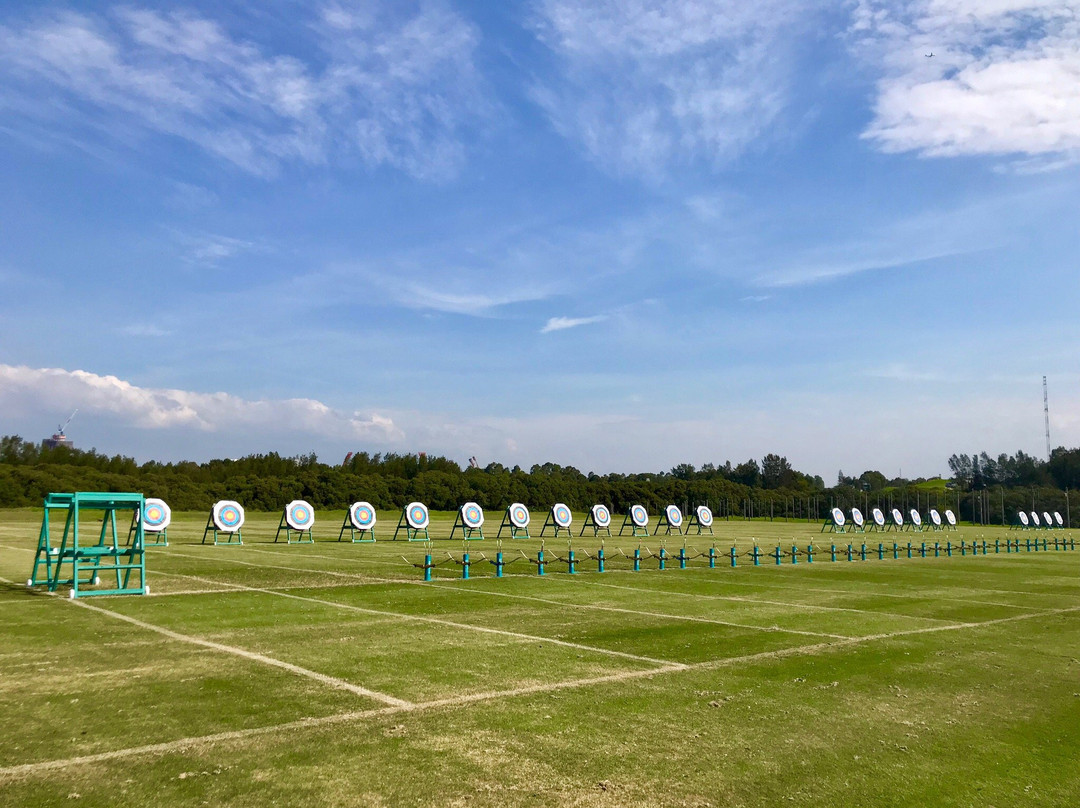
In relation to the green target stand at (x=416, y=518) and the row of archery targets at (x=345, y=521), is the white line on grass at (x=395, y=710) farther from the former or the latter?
the green target stand at (x=416, y=518)

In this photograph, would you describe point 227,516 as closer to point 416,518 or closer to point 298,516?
point 298,516

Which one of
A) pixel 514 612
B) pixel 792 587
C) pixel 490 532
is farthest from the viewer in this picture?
pixel 490 532

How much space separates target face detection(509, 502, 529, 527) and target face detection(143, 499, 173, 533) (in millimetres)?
16670

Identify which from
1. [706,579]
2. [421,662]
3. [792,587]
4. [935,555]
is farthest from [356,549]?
[935,555]

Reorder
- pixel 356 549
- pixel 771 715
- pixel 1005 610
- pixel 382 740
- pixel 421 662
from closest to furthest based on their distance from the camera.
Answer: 1. pixel 382 740
2. pixel 771 715
3. pixel 421 662
4. pixel 1005 610
5. pixel 356 549

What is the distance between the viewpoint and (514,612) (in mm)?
15141

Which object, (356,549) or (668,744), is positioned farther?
(356,549)

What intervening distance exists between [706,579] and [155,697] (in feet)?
54.2

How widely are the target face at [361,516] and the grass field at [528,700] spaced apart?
61.8 feet

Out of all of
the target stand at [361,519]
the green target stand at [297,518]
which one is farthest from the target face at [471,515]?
the green target stand at [297,518]

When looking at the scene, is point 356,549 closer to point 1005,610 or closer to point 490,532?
point 490,532

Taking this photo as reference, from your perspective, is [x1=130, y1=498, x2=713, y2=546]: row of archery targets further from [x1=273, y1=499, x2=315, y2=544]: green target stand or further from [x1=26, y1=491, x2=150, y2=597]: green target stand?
[x1=26, y1=491, x2=150, y2=597]: green target stand

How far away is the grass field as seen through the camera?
6035 millimetres

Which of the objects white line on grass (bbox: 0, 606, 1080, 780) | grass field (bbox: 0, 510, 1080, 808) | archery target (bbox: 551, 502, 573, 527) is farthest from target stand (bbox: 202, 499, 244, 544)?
white line on grass (bbox: 0, 606, 1080, 780)
